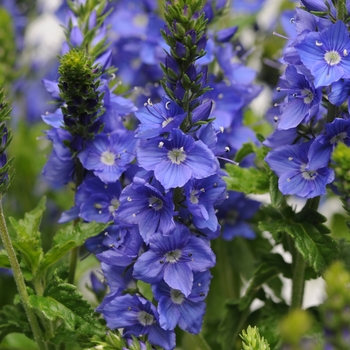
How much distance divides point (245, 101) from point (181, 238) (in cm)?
44

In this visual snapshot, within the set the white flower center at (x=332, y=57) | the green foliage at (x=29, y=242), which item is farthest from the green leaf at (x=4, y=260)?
the white flower center at (x=332, y=57)

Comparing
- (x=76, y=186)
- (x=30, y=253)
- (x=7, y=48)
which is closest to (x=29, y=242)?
(x=30, y=253)

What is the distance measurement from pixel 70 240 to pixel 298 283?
35cm

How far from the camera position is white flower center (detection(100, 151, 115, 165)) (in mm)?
964

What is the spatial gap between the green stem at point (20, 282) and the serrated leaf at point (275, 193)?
1.13ft

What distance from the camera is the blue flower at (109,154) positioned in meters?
0.96

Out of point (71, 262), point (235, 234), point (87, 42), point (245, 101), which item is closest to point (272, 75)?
point (245, 101)

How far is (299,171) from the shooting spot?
908 mm

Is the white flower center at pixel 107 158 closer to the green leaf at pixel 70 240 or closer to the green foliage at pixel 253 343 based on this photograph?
the green leaf at pixel 70 240

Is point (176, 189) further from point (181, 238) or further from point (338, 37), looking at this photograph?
point (338, 37)

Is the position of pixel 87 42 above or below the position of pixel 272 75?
above

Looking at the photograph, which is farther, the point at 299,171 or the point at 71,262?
the point at 71,262

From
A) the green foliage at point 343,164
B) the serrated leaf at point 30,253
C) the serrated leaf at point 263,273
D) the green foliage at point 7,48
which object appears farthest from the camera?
the green foliage at point 7,48

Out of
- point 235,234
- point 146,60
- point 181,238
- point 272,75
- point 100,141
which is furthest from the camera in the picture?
point 272,75
